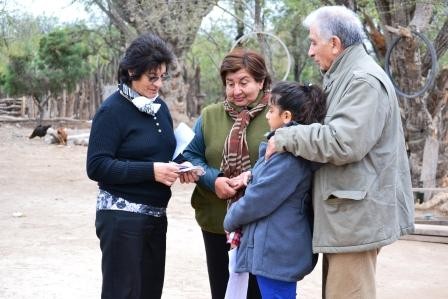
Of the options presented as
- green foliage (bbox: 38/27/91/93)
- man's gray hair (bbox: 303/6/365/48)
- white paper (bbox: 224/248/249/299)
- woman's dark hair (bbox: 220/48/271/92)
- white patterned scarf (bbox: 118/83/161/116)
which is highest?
green foliage (bbox: 38/27/91/93)

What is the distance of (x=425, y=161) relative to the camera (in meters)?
10.3

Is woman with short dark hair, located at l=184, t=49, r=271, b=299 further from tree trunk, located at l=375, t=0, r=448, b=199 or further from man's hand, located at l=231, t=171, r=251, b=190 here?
tree trunk, located at l=375, t=0, r=448, b=199

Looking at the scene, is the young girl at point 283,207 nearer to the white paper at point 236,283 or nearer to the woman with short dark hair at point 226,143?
the white paper at point 236,283

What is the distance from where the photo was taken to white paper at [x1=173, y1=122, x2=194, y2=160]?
10.9ft

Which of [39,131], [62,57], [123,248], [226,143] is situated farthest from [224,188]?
[62,57]

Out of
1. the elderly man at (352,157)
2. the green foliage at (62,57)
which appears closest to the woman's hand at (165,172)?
the elderly man at (352,157)

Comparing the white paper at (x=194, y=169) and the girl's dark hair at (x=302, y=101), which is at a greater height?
the girl's dark hair at (x=302, y=101)

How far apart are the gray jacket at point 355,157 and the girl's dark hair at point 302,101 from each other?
0.06 m

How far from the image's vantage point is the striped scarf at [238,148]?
10.7ft

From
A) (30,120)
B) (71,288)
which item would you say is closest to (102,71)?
(30,120)

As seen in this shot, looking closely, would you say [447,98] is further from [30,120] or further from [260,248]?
[30,120]

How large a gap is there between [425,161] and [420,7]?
239 centimetres

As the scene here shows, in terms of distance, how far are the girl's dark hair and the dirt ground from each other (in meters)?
2.68

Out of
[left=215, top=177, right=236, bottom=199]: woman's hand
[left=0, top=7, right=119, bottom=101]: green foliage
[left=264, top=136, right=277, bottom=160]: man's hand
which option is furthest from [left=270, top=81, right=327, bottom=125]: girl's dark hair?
[left=0, top=7, right=119, bottom=101]: green foliage
